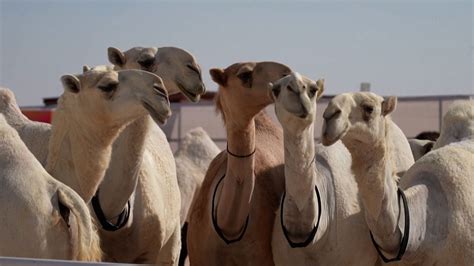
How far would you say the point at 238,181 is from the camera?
6.68 meters

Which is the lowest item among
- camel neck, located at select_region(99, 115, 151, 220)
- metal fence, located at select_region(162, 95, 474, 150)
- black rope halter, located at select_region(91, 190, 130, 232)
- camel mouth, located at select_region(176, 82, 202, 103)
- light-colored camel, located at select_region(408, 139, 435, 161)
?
metal fence, located at select_region(162, 95, 474, 150)

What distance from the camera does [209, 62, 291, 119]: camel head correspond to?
6586 mm

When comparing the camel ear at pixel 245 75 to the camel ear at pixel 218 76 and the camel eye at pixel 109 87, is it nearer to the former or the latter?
the camel ear at pixel 218 76

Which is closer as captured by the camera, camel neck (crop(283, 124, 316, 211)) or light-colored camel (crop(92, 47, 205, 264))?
camel neck (crop(283, 124, 316, 211))

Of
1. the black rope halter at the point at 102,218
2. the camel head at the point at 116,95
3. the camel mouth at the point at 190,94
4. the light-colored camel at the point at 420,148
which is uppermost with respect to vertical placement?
the camel head at the point at 116,95

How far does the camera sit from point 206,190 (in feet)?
23.6

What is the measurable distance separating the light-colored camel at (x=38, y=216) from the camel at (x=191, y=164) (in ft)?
19.4

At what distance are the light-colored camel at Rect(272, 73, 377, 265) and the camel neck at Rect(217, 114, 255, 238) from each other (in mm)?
211

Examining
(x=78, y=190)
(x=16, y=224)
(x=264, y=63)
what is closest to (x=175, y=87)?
(x=264, y=63)

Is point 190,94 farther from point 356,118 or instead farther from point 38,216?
point 38,216

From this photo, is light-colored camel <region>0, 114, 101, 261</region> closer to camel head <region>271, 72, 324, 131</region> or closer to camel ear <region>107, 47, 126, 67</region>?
camel head <region>271, 72, 324, 131</region>

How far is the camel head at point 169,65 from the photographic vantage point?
6.48 meters

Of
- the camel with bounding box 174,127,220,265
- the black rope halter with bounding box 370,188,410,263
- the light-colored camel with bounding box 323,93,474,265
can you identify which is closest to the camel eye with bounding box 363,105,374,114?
the light-colored camel with bounding box 323,93,474,265

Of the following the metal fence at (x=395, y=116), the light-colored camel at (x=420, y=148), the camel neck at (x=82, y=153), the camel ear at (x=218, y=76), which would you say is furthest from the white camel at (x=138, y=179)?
the metal fence at (x=395, y=116)
